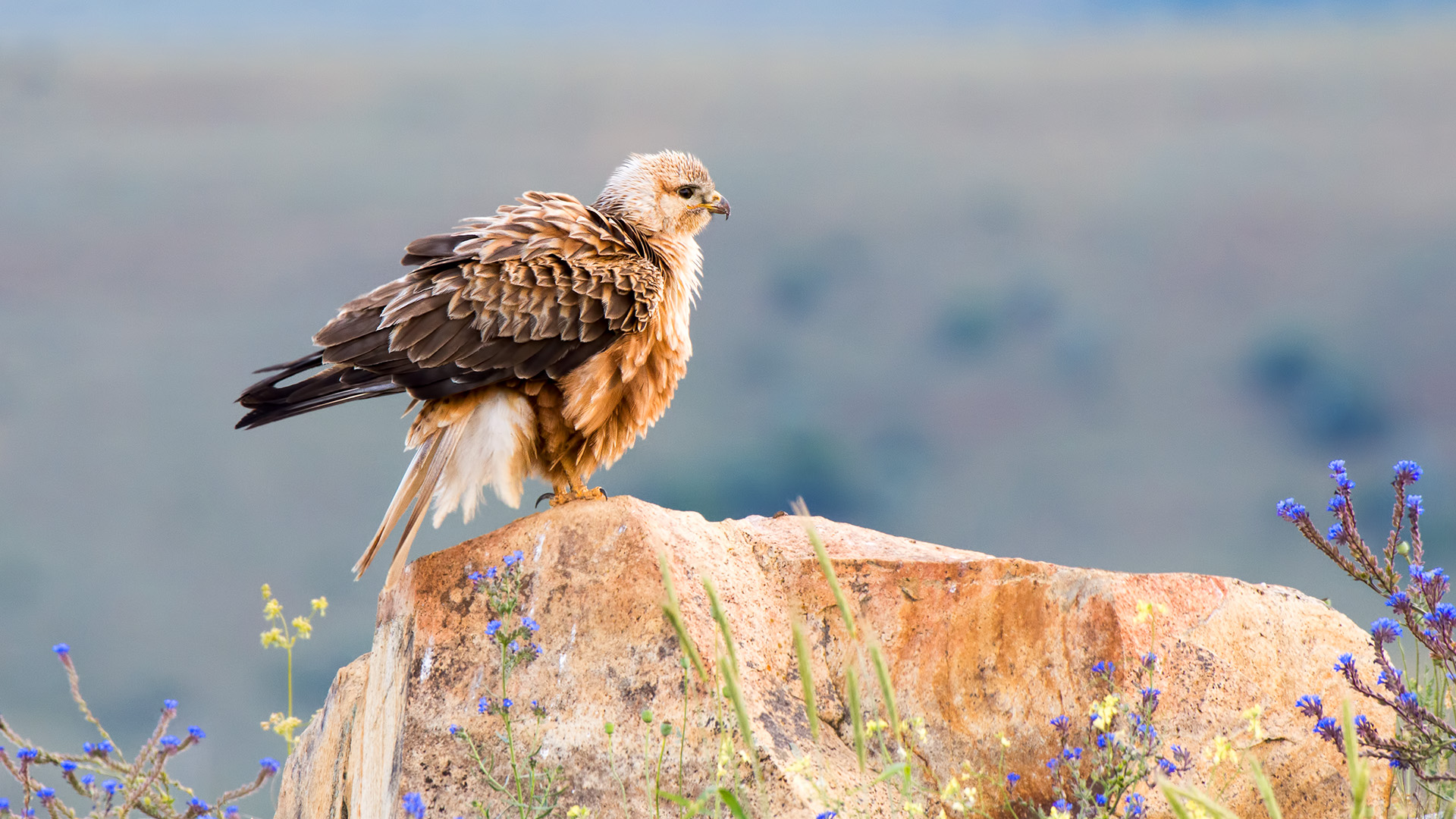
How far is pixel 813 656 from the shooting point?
4.11m

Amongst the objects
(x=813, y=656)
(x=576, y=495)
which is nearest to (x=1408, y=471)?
(x=813, y=656)

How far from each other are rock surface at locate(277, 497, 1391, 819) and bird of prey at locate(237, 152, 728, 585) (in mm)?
427

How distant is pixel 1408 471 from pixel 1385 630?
68cm

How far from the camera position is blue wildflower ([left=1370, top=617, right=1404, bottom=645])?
3.17m

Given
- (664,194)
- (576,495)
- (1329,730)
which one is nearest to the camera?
(1329,730)

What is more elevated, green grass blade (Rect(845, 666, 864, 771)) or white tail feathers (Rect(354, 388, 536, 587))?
white tail feathers (Rect(354, 388, 536, 587))

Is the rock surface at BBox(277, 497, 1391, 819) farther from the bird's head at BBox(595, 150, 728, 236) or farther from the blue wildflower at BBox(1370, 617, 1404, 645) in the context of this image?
the bird's head at BBox(595, 150, 728, 236)

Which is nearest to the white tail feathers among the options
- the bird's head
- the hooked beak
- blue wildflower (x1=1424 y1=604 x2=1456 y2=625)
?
the bird's head

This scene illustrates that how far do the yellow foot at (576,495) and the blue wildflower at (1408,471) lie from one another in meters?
2.74

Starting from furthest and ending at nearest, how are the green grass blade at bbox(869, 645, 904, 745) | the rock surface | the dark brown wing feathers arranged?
the dark brown wing feathers
the rock surface
the green grass blade at bbox(869, 645, 904, 745)

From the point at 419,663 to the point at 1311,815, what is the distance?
2.97 m

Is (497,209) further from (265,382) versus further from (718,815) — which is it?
(718,815)

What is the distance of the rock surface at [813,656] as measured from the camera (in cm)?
369

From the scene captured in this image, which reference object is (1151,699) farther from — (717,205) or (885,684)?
(717,205)
